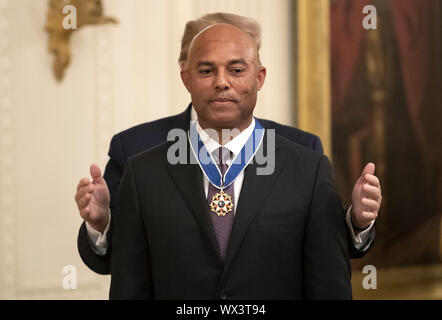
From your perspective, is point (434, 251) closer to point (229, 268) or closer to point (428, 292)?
point (428, 292)

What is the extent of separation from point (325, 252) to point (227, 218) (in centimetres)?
26

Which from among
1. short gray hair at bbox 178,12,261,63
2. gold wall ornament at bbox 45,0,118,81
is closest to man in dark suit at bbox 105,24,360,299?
short gray hair at bbox 178,12,261,63

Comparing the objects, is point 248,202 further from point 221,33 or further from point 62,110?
point 62,110

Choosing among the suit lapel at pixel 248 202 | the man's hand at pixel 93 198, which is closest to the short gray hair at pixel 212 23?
the suit lapel at pixel 248 202

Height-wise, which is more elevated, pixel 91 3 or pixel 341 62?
pixel 91 3

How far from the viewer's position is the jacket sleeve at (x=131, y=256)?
159cm

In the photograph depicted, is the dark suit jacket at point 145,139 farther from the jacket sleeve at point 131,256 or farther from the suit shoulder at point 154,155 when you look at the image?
the jacket sleeve at point 131,256

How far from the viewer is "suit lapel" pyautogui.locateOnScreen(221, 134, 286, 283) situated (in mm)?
1521

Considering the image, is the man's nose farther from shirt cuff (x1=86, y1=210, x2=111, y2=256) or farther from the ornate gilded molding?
the ornate gilded molding

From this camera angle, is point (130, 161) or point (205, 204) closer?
point (205, 204)

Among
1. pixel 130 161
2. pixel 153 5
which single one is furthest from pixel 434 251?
pixel 130 161

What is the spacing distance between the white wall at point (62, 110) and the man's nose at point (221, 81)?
3.19m

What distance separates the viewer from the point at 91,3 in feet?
14.4

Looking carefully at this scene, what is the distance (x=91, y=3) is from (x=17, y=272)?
6.56 ft
